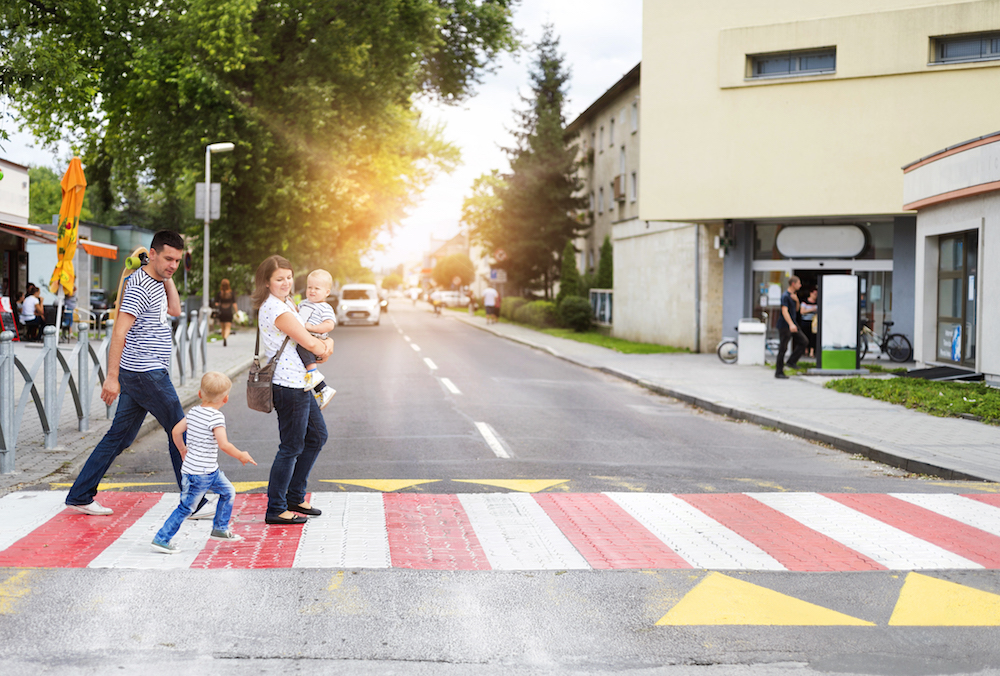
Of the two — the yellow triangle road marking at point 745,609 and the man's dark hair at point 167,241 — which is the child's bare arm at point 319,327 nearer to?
the man's dark hair at point 167,241

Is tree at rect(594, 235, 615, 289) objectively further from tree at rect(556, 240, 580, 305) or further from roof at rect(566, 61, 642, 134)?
roof at rect(566, 61, 642, 134)

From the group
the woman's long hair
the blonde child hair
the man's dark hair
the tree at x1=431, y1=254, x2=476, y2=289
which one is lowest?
the blonde child hair

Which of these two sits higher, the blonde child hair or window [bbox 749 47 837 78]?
window [bbox 749 47 837 78]

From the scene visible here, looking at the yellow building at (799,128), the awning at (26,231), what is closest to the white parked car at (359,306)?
the awning at (26,231)

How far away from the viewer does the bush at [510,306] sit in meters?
43.7

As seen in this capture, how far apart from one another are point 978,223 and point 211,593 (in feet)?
46.3

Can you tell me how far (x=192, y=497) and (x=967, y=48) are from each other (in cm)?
2242

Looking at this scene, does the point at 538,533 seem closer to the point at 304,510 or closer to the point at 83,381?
the point at 304,510

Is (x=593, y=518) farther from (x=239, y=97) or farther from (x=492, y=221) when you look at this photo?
(x=492, y=221)

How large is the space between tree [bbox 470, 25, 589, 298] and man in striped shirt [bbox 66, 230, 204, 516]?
41.8m

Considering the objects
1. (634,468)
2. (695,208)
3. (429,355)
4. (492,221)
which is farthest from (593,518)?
(492,221)

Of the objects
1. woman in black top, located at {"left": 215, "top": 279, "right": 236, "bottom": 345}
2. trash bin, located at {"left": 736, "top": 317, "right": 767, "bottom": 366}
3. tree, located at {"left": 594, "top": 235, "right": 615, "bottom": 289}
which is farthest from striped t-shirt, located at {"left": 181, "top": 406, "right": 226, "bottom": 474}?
tree, located at {"left": 594, "top": 235, "right": 615, "bottom": 289}

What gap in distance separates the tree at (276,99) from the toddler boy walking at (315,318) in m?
19.0

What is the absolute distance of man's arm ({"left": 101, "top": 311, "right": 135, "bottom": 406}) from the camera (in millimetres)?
5699
